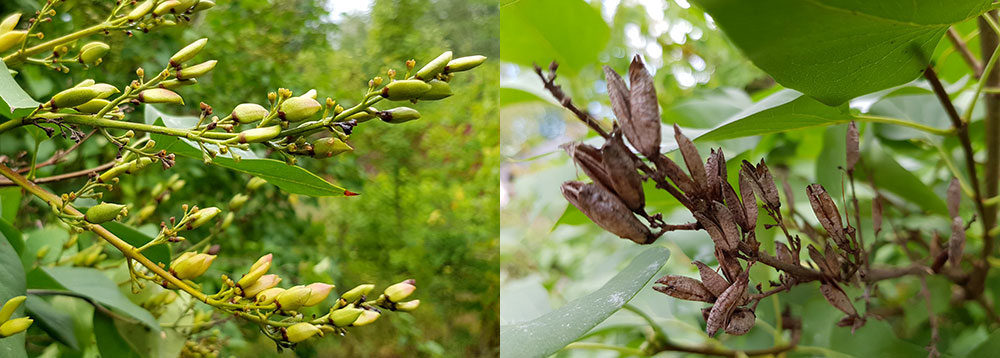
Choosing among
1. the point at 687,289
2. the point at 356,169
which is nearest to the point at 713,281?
the point at 687,289

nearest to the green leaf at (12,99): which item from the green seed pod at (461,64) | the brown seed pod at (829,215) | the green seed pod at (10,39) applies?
the green seed pod at (10,39)

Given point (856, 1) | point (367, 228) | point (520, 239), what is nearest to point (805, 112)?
point (856, 1)

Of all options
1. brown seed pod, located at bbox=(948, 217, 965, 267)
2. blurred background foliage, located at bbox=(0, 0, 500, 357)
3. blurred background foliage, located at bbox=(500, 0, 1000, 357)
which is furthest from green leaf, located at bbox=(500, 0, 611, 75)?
brown seed pod, located at bbox=(948, 217, 965, 267)

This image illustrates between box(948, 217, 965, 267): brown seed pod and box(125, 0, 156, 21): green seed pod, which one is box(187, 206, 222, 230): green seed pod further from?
box(948, 217, 965, 267): brown seed pod

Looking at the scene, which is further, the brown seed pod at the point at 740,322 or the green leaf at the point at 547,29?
the green leaf at the point at 547,29

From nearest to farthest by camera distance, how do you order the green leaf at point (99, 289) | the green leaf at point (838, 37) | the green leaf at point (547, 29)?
the green leaf at point (838, 37) < the green leaf at point (99, 289) < the green leaf at point (547, 29)

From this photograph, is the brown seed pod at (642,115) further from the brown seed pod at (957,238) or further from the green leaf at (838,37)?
the brown seed pod at (957,238)
